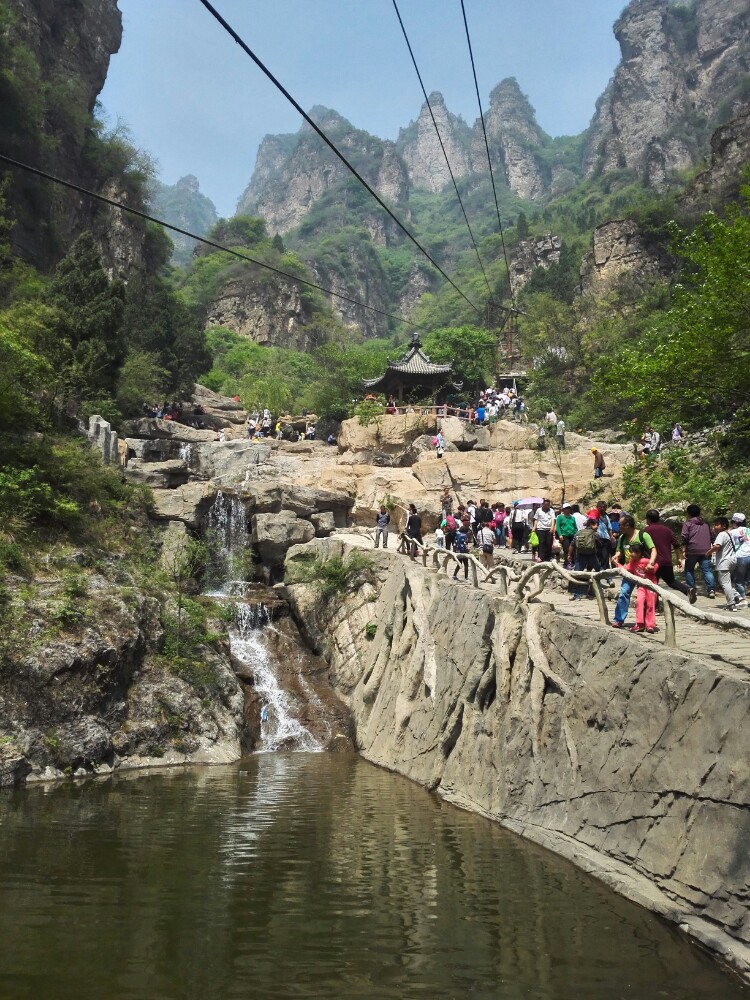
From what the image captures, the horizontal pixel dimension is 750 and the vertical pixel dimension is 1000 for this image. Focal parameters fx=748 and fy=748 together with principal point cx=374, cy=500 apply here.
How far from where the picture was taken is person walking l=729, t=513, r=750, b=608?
10.9 meters

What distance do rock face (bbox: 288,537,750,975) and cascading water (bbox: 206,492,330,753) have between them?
6.49ft

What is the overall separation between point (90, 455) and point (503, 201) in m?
151

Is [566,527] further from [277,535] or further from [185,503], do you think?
[185,503]

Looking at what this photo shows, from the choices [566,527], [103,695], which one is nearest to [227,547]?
[103,695]

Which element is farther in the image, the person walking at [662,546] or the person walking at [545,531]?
the person walking at [545,531]

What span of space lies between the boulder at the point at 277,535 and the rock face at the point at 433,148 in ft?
583

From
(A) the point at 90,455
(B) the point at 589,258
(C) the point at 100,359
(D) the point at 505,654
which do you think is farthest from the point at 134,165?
(D) the point at 505,654

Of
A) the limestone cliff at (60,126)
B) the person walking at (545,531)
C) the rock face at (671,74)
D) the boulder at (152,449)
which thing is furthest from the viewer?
the rock face at (671,74)

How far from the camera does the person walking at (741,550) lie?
1086 cm

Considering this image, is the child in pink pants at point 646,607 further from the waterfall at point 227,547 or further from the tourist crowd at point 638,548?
the waterfall at point 227,547

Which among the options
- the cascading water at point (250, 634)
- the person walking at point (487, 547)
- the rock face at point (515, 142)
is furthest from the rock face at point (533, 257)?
the rock face at point (515, 142)

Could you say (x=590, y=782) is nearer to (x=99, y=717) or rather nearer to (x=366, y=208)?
(x=99, y=717)

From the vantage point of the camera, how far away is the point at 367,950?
615 cm

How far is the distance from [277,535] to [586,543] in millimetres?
12724
